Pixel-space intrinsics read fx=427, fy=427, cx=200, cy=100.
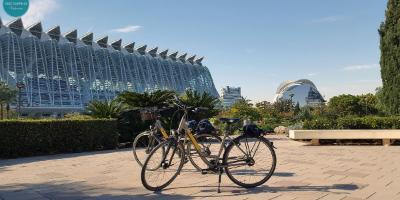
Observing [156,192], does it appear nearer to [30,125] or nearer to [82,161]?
[82,161]

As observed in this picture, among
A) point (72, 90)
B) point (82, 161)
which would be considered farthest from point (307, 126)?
point (72, 90)

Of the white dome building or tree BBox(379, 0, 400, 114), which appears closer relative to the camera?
tree BBox(379, 0, 400, 114)

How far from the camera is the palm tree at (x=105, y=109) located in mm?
15961

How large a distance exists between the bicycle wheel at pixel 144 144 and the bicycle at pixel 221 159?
124 centimetres

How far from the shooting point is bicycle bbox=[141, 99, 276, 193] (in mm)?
5859

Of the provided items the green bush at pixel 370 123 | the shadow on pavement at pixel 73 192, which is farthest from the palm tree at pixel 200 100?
the shadow on pavement at pixel 73 192

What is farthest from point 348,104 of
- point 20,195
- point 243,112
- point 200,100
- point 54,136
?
point 20,195

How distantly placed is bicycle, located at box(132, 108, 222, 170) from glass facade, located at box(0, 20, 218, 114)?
155 feet

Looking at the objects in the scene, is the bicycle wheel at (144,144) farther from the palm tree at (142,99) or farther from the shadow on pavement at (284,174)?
the palm tree at (142,99)

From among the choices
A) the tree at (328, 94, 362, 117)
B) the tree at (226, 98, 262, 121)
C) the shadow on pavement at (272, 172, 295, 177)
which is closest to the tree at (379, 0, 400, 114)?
the tree at (226, 98, 262, 121)

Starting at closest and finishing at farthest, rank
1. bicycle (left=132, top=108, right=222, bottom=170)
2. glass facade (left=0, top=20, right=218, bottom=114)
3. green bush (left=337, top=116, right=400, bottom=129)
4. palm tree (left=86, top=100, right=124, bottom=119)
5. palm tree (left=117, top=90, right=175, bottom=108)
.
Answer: bicycle (left=132, top=108, right=222, bottom=170) → green bush (left=337, top=116, right=400, bottom=129) → palm tree (left=86, top=100, right=124, bottom=119) → palm tree (left=117, top=90, right=175, bottom=108) → glass facade (left=0, top=20, right=218, bottom=114)

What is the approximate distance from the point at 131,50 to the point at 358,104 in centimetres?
7226

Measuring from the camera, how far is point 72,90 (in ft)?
276

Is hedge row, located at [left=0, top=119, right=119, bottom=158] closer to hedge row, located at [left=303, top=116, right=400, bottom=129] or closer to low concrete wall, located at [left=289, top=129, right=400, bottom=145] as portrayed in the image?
low concrete wall, located at [left=289, top=129, right=400, bottom=145]
